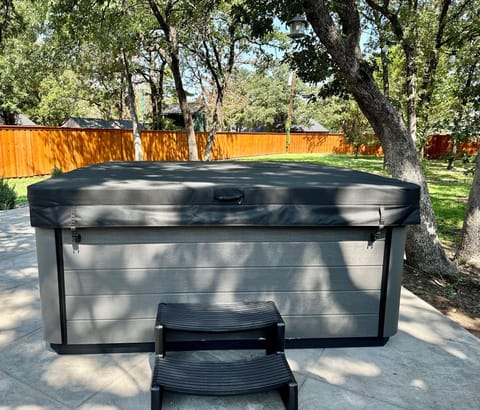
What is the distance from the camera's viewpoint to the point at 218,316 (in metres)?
2.03

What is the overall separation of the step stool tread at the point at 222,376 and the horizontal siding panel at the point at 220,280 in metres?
0.44

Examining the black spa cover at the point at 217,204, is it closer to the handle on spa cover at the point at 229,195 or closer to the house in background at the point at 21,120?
the handle on spa cover at the point at 229,195

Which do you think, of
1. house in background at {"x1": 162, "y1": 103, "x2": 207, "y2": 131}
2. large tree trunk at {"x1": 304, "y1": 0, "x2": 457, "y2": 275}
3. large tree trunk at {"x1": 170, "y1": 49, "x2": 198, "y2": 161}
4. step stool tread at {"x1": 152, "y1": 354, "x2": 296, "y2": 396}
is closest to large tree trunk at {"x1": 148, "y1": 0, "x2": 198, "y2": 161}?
large tree trunk at {"x1": 170, "y1": 49, "x2": 198, "y2": 161}

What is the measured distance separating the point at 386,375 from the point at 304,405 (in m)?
0.55

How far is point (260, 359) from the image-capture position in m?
1.84

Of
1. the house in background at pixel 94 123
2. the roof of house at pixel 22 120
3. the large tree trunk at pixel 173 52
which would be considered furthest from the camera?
the roof of house at pixel 22 120

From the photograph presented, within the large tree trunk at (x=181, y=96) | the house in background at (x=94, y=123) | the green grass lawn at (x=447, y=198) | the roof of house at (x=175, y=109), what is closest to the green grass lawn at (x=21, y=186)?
the green grass lawn at (x=447, y=198)

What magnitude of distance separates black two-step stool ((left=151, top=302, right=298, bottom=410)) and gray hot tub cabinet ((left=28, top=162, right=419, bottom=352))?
0.41ft

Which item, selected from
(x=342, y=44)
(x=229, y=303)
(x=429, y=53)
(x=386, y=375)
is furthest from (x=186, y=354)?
(x=429, y=53)

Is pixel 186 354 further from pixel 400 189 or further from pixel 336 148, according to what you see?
pixel 336 148

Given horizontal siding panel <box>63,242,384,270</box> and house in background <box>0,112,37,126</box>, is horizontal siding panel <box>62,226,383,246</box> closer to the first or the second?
horizontal siding panel <box>63,242,384,270</box>

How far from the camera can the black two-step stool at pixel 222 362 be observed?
162 centimetres

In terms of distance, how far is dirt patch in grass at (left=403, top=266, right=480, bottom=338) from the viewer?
117 inches

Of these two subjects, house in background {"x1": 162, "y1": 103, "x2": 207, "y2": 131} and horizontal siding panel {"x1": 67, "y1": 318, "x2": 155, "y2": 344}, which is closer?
horizontal siding panel {"x1": 67, "y1": 318, "x2": 155, "y2": 344}
